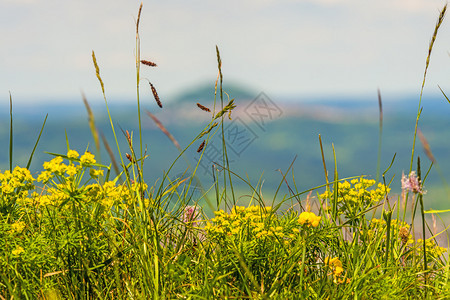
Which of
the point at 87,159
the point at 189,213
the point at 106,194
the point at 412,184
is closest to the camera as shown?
the point at 412,184

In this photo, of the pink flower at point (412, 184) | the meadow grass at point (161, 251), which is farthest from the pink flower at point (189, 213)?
the pink flower at point (412, 184)

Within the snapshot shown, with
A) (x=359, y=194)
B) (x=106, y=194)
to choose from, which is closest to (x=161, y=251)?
(x=106, y=194)

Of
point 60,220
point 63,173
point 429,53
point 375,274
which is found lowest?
point 375,274

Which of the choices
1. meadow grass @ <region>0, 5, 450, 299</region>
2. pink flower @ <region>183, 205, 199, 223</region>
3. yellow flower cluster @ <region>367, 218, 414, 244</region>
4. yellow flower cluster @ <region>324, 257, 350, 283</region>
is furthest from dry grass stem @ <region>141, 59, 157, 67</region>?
yellow flower cluster @ <region>367, 218, 414, 244</region>

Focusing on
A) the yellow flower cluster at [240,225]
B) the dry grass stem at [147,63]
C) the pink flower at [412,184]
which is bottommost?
the yellow flower cluster at [240,225]

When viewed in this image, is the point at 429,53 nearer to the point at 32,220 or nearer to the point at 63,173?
the point at 63,173

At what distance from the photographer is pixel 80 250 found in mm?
2713

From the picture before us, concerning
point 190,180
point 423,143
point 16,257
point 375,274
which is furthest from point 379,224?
point 16,257

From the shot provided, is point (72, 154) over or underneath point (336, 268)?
over

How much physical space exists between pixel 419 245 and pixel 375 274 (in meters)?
0.74

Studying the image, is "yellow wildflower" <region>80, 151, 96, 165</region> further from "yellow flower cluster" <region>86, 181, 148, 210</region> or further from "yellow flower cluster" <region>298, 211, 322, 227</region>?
"yellow flower cluster" <region>298, 211, 322, 227</region>

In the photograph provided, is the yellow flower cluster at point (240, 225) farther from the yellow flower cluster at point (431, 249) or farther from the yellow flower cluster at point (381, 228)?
the yellow flower cluster at point (431, 249)

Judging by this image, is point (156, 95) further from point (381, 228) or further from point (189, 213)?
point (381, 228)

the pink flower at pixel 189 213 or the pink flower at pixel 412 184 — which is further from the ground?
the pink flower at pixel 412 184
